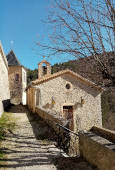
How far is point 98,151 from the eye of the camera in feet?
10.5

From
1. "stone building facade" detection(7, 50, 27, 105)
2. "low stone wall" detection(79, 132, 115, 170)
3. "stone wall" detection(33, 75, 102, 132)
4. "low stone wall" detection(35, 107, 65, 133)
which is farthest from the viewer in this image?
"stone building facade" detection(7, 50, 27, 105)

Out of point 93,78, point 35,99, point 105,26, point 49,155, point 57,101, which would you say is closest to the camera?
point 105,26

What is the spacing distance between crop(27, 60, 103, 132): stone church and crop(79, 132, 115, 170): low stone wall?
10320mm

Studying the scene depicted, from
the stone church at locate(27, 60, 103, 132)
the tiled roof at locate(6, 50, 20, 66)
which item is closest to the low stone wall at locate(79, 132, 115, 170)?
the stone church at locate(27, 60, 103, 132)

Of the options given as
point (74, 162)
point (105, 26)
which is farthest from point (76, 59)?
point (74, 162)

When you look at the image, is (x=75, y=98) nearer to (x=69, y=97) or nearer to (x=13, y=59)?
(x=69, y=97)

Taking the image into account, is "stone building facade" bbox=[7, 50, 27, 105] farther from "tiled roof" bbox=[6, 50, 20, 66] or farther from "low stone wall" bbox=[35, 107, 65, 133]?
"low stone wall" bbox=[35, 107, 65, 133]

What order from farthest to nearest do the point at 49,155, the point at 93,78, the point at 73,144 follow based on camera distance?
the point at 73,144 < the point at 49,155 < the point at 93,78

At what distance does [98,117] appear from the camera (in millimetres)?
16062

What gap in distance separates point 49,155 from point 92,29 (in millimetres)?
3465

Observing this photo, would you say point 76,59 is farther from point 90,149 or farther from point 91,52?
point 90,149

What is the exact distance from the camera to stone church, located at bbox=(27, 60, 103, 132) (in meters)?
14.4

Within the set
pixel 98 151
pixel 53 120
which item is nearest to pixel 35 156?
pixel 98 151

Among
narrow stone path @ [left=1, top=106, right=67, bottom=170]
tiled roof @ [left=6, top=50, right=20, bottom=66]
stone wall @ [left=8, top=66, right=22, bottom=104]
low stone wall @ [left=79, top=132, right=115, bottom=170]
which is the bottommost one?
narrow stone path @ [left=1, top=106, right=67, bottom=170]
